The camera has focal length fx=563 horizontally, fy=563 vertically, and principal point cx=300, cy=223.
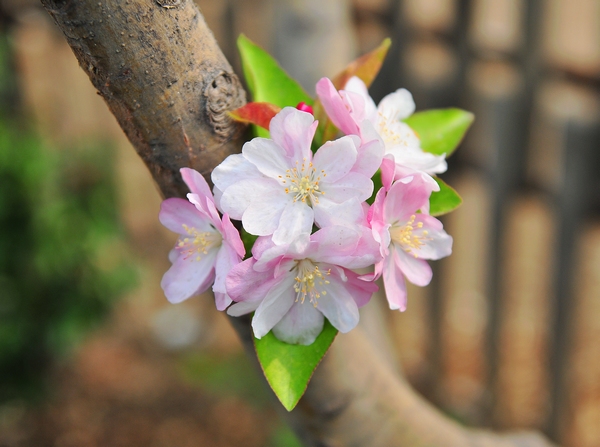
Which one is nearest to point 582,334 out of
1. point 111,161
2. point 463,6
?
point 463,6

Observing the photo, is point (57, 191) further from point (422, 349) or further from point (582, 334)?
point (582, 334)

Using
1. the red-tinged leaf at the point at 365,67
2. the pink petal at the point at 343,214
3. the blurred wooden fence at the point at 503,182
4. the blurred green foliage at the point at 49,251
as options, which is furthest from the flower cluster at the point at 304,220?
the blurred green foliage at the point at 49,251

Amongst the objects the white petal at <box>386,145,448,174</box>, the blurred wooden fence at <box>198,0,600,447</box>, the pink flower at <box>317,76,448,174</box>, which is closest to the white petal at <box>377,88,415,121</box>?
the pink flower at <box>317,76,448,174</box>

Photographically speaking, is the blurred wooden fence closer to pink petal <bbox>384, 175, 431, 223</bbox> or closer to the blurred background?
the blurred background

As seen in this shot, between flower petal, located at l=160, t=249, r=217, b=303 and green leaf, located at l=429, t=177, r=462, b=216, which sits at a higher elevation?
flower petal, located at l=160, t=249, r=217, b=303

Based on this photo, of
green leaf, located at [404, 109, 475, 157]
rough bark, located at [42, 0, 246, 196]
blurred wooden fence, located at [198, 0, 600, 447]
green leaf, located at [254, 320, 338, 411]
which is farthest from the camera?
blurred wooden fence, located at [198, 0, 600, 447]

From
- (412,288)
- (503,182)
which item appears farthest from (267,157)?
(412,288)
